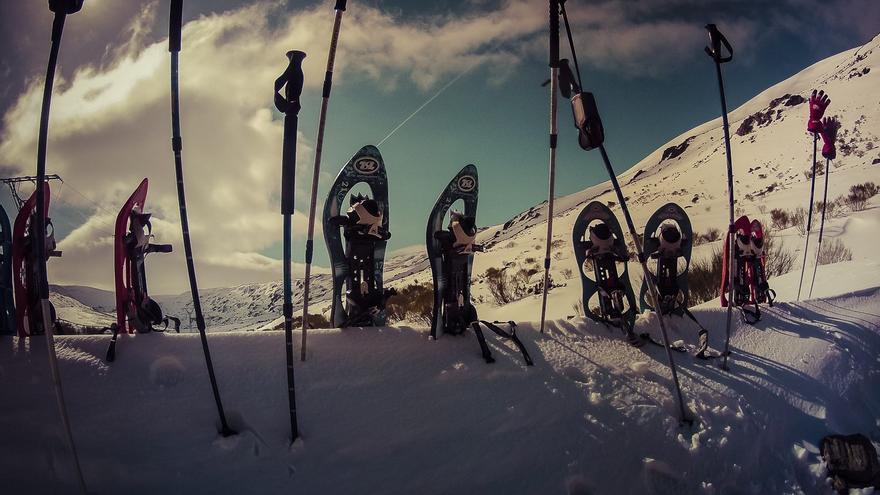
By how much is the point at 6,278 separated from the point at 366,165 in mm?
2958

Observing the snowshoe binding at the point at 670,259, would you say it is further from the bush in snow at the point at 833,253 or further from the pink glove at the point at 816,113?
the bush in snow at the point at 833,253

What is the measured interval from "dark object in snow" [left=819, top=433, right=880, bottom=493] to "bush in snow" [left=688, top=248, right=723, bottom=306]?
5.71m

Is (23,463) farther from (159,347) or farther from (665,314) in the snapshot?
(665,314)

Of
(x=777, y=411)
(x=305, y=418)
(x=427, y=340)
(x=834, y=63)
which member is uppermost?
(x=834, y=63)

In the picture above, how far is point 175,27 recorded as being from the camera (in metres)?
2.63

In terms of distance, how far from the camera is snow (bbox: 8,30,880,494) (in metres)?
2.64

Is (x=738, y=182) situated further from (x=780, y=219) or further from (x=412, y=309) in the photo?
(x=412, y=309)

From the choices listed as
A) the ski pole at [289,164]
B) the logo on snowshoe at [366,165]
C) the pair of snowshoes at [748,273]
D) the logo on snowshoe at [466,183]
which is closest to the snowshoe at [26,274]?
the ski pole at [289,164]

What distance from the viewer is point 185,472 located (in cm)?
256

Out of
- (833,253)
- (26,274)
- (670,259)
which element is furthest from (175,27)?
(833,253)

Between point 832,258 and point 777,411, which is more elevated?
point 832,258

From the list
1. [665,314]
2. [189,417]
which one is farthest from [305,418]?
[665,314]

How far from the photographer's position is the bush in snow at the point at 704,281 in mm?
9031

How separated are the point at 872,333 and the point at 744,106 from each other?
205 ft
